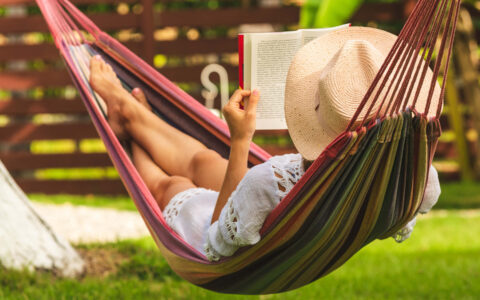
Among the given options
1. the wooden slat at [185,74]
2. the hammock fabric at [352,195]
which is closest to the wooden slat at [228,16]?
the wooden slat at [185,74]

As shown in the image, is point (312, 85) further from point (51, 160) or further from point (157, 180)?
point (51, 160)

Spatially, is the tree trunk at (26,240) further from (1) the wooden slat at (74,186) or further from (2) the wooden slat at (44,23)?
(2) the wooden slat at (44,23)

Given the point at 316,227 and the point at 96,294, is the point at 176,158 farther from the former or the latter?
the point at 316,227

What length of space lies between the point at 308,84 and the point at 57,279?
4.74ft

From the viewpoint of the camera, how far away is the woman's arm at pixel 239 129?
1559 mm

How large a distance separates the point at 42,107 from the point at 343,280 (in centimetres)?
364

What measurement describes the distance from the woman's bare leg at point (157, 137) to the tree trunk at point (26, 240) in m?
0.48

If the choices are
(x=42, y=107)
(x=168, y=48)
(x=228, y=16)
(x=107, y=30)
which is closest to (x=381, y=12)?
(x=228, y=16)

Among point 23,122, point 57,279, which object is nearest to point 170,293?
point 57,279

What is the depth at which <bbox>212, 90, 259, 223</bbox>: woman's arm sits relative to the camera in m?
1.56

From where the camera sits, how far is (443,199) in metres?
5.03

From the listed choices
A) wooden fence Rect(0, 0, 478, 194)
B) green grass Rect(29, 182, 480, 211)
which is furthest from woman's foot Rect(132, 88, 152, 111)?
wooden fence Rect(0, 0, 478, 194)

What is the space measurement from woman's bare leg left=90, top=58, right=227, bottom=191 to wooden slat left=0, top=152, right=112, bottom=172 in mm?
3091

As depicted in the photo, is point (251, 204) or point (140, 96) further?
point (140, 96)
